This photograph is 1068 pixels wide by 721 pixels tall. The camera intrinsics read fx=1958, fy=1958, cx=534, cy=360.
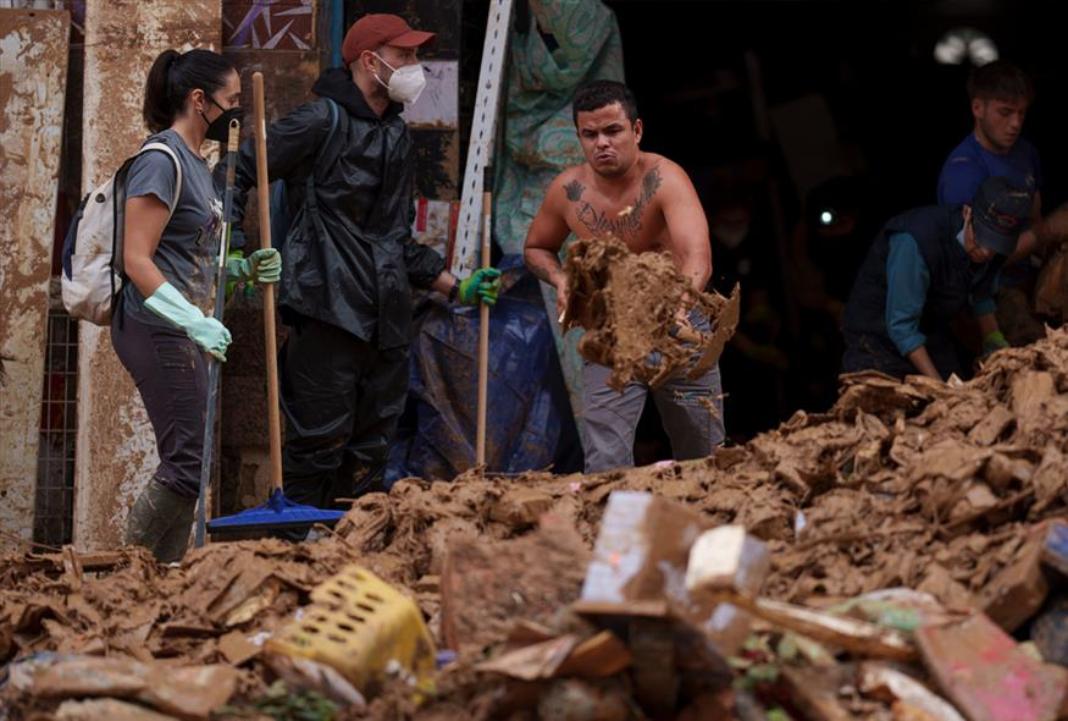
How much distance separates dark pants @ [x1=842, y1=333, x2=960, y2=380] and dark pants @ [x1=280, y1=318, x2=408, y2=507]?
82.5 inches

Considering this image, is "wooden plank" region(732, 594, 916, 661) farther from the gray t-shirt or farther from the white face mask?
the white face mask

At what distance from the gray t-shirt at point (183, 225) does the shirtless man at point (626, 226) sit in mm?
1327

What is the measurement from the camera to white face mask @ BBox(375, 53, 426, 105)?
8.00 meters

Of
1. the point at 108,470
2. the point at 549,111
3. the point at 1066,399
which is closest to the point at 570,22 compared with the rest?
the point at 549,111

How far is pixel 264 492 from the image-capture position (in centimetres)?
847

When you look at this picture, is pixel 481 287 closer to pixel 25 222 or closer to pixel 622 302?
pixel 25 222

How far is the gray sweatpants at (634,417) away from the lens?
7438 millimetres

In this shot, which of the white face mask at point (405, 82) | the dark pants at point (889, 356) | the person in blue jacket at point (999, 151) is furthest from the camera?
the person in blue jacket at point (999, 151)

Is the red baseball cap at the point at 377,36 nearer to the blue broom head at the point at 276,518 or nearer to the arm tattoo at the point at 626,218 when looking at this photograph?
the arm tattoo at the point at 626,218

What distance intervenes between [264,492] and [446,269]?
1249 millimetres

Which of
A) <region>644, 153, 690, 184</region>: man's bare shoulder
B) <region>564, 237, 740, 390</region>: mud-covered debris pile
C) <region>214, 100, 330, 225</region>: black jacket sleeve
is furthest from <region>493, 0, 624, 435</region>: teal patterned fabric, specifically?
<region>564, 237, 740, 390</region>: mud-covered debris pile

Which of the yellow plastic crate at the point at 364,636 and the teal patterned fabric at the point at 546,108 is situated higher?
the teal patterned fabric at the point at 546,108

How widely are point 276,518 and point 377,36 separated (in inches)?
83.6

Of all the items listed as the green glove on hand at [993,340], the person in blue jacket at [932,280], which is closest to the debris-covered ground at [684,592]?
the person in blue jacket at [932,280]
